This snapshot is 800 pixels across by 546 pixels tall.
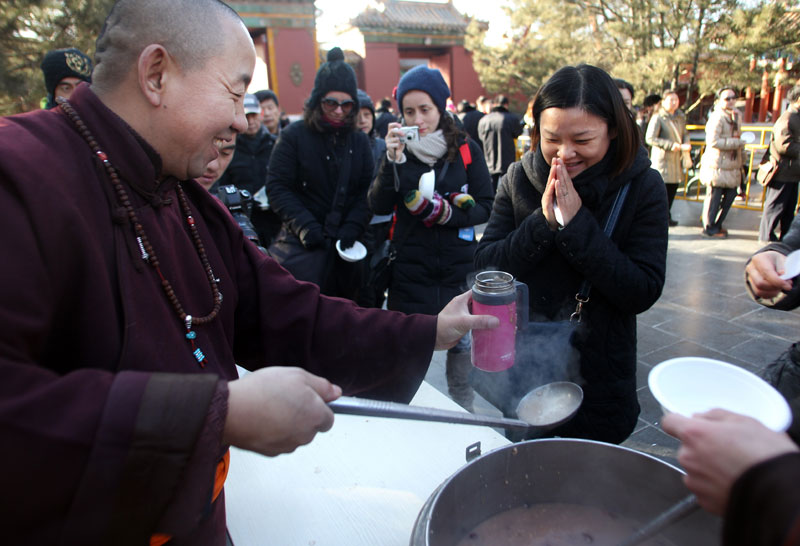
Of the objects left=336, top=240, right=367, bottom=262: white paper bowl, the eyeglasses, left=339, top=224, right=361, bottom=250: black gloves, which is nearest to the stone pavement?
left=336, top=240, right=367, bottom=262: white paper bowl

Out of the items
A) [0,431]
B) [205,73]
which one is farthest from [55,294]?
[205,73]

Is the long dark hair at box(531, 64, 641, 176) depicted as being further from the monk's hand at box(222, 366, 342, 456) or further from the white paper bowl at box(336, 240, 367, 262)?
the white paper bowl at box(336, 240, 367, 262)

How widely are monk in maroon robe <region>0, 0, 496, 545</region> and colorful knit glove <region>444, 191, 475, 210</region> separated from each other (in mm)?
1684

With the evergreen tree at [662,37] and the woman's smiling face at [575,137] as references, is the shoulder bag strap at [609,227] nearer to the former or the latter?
the woman's smiling face at [575,137]

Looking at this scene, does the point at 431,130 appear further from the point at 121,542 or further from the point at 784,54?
the point at 784,54

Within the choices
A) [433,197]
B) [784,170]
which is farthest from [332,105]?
[784,170]

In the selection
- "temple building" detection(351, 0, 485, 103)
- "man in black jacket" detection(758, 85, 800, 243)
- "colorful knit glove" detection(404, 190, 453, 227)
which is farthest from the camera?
"temple building" detection(351, 0, 485, 103)

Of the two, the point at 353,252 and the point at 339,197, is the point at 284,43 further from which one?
the point at 353,252

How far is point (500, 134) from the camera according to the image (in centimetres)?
709

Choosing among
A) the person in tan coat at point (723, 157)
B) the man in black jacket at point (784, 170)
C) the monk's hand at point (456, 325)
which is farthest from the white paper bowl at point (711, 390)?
the person in tan coat at point (723, 157)

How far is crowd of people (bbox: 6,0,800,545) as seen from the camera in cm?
71

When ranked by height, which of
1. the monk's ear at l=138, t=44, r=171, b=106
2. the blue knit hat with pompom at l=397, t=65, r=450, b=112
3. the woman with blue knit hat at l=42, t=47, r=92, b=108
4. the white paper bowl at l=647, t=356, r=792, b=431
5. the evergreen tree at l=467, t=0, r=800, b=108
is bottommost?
the white paper bowl at l=647, t=356, r=792, b=431

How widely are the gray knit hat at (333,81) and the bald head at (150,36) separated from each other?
222 cm

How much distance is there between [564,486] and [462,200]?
5.90 feet
